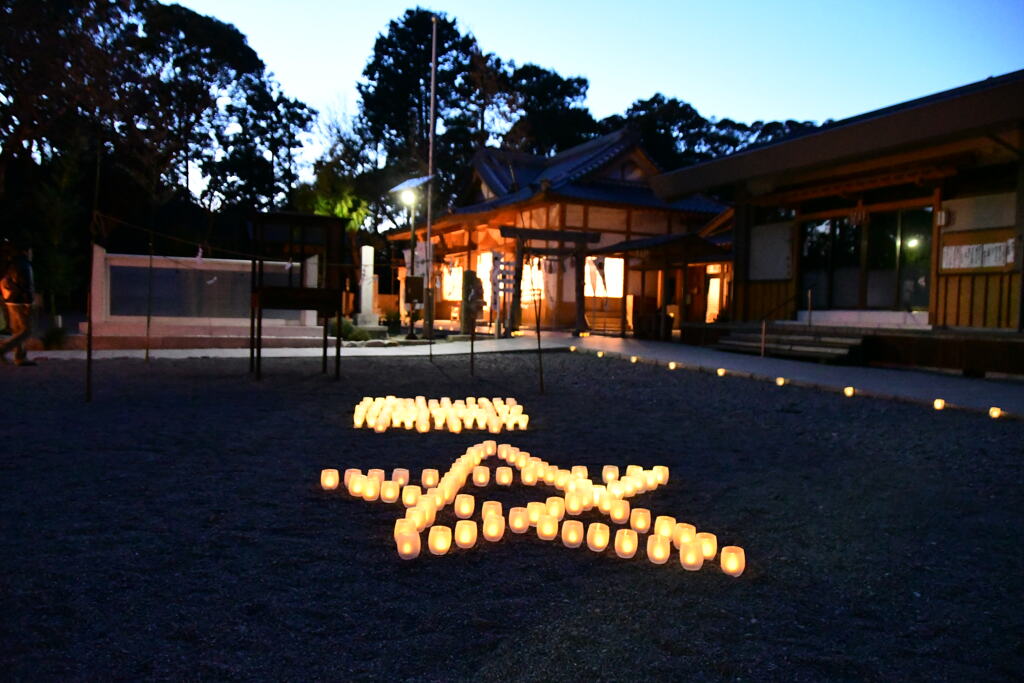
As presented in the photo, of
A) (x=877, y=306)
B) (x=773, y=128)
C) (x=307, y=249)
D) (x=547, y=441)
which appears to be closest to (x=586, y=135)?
(x=773, y=128)

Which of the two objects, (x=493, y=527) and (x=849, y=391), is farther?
(x=849, y=391)

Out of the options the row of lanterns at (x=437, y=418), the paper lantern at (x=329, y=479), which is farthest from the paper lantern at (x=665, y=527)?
the row of lanterns at (x=437, y=418)

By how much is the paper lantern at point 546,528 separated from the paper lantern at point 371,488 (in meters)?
0.99

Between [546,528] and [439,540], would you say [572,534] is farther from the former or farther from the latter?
[439,540]

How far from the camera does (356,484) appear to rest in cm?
374

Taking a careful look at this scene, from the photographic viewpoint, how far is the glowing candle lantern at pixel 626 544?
9.43 feet

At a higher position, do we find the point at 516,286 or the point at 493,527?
the point at 516,286

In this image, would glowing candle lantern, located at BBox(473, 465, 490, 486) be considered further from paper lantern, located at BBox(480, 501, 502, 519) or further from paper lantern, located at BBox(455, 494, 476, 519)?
paper lantern, located at BBox(480, 501, 502, 519)

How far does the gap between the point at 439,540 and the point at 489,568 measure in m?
0.25

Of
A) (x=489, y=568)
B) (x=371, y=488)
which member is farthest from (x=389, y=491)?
(x=489, y=568)

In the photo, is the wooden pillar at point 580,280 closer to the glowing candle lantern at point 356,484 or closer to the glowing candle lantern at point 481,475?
the glowing candle lantern at point 481,475

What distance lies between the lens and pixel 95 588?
2.41 meters

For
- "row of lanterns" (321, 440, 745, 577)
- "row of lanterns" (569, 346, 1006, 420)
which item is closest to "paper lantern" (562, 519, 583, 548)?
"row of lanterns" (321, 440, 745, 577)

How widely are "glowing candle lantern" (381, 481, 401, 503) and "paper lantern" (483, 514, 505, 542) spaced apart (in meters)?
0.77
